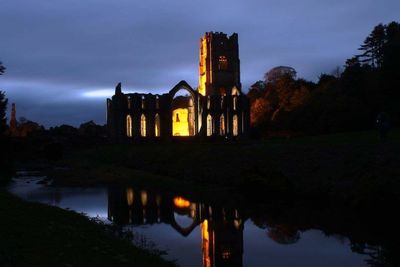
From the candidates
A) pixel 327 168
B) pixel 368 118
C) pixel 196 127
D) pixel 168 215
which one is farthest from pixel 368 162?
pixel 196 127

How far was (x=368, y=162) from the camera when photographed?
88.0 ft

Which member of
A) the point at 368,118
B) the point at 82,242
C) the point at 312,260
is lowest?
the point at 312,260

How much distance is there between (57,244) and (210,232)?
8.43 metres

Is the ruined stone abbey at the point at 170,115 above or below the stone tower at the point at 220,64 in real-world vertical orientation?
below

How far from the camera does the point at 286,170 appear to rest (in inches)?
1223

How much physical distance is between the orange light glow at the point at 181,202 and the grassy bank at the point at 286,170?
3.63 meters

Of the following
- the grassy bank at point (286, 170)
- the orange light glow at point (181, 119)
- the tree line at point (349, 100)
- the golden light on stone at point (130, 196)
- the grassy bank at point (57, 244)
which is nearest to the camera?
the grassy bank at point (57, 244)

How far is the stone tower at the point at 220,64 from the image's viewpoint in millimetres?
97438

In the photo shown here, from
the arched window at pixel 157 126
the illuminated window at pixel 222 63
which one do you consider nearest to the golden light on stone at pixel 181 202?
the arched window at pixel 157 126

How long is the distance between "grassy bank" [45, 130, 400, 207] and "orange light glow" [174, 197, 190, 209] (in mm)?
3626

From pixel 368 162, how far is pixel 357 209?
17.8 ft

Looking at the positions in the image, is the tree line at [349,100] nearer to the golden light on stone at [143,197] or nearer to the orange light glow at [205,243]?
the golden light on stone at [143,197]

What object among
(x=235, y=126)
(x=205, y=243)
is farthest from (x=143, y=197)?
(x=235, y=126)

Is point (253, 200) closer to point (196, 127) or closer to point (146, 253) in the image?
point (146, 253)
